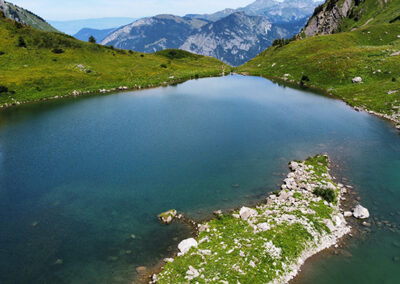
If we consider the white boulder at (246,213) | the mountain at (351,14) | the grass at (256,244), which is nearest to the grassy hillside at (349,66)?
the mountain at (351,14)

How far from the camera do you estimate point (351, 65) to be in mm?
98562

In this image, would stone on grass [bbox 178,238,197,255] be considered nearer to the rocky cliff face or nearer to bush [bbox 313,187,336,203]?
bush [bbox 313,187,336,203]

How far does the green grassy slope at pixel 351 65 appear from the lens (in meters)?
75.6

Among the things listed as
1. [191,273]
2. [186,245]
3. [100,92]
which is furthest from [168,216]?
[100,92]

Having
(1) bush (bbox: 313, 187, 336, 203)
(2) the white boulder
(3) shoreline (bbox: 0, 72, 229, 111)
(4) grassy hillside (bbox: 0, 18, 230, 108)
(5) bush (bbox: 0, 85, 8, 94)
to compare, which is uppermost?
(4) grassy hillside (bbox: 0, 18, 230, 108)

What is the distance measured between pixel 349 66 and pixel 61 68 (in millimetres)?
134058

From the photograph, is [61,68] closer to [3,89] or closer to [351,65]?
[3,89]

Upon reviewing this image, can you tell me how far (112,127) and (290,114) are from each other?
49899 mm

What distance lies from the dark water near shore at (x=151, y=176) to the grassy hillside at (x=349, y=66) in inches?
448

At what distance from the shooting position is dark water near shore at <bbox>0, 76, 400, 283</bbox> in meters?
24.8

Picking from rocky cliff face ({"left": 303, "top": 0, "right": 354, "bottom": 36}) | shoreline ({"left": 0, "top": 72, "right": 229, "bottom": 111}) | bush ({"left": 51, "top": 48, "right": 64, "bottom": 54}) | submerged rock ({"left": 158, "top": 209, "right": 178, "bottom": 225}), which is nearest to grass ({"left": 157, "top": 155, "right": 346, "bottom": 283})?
submerged rock ({"left": 158, "top": 209, "right": 178, "bottom": 225})

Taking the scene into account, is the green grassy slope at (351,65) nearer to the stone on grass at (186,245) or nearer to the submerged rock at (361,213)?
the submerged rock at (361,213)

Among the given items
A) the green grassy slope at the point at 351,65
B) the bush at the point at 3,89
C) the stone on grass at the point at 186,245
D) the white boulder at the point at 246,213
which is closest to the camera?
A: the stone on grass at the point at 186,245

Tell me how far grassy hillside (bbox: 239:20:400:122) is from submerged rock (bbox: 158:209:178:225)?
63.6 metres
